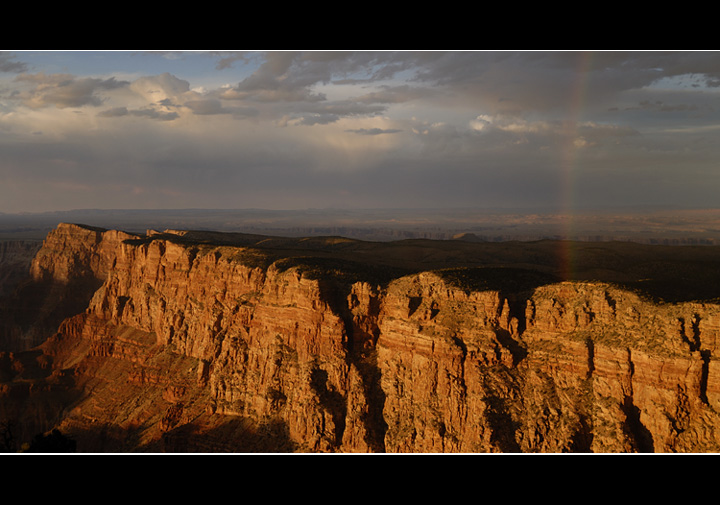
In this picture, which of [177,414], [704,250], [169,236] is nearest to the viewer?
[177,414]

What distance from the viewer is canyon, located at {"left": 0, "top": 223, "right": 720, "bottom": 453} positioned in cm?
4253

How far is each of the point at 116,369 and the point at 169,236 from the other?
30653mm

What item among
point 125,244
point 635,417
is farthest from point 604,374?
point 125,244

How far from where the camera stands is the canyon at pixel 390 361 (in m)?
42.5

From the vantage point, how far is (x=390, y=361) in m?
52.9

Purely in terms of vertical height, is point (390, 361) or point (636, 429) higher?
point (390, 361)

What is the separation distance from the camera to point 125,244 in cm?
10044

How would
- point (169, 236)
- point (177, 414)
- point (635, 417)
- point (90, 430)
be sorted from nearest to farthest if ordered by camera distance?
point (635, 417) < point (177, 414) < point (90, 430) < point (169, 236)

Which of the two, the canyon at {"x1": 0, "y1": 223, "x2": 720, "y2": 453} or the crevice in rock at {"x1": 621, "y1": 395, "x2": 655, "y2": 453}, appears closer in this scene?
the crevice in rock at {"x1": 621, "y1": 395, "x2": 655, "y2": 453}

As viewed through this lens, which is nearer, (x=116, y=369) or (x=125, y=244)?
(x=116, y=369)

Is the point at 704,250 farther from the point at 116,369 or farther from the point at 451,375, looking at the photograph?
the point at 116,369

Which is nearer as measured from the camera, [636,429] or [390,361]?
[636,429]

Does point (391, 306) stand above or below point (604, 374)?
above

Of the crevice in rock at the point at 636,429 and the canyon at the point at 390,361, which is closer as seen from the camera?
the crevice in rock at the point at 636,429
